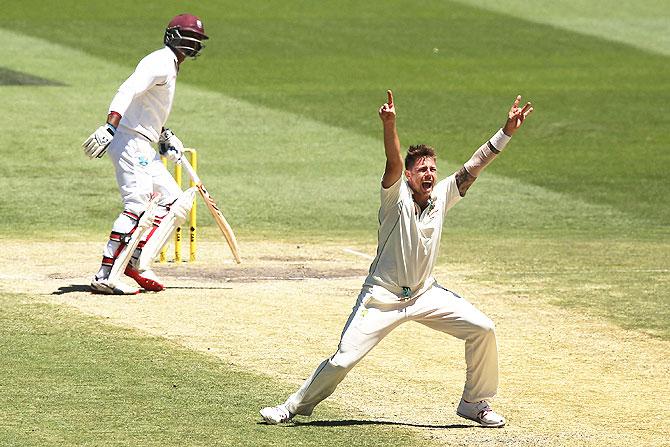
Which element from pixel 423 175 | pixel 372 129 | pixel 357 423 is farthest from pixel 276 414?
pixel 372 129

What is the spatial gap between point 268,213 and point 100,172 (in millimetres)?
3298

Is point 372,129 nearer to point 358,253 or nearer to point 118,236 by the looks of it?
point 358,253

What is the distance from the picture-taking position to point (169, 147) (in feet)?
44.5

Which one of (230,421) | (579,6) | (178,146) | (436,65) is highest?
(579,6)

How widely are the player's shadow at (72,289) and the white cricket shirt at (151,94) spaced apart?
144 cm

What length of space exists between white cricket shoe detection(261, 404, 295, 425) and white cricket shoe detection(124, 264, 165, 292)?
15.0 ft

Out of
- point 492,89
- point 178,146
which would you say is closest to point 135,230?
point 178,146

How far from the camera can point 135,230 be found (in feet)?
42.5

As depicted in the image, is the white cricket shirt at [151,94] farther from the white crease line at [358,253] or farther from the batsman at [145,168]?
the white crease line at [358,253]

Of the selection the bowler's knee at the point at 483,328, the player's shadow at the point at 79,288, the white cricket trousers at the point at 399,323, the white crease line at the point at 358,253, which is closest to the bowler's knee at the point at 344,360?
the white cricket trousers at the point at 399,323

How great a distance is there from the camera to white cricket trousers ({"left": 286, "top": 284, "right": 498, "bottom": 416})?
8492 mm

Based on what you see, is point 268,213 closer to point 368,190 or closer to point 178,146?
Answer: point 368,190

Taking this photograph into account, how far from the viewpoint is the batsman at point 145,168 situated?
42.1ft

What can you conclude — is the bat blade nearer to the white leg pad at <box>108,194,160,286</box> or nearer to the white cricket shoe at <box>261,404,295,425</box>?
the white leg pad at <box>108,194,160,286</box>
